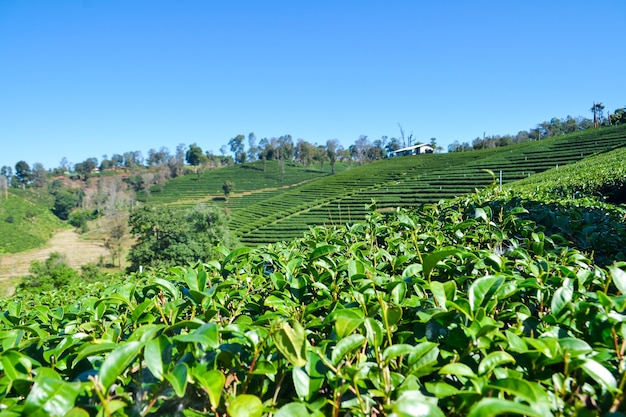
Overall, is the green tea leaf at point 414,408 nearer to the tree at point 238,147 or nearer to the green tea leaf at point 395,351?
the green tea leaf at point 395,351

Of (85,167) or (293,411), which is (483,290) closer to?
(293,411)

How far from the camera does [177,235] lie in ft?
84.0

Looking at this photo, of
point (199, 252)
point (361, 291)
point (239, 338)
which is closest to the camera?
point (239, 338)

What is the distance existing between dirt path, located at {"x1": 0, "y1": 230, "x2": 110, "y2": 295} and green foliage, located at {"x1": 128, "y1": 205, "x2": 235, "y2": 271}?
40.5 ft

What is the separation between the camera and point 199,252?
24.4 meters

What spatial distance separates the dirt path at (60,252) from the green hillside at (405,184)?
1690 cm

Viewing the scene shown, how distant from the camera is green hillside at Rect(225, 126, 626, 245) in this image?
105ft

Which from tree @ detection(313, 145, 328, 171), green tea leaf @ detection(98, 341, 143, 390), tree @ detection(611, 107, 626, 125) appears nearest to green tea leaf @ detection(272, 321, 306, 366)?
green tea leaf @ detection(98, 341, 143, 390)

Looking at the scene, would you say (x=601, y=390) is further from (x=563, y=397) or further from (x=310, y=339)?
(x=310, y=339)

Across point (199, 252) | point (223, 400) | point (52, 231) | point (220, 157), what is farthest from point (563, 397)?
point (220, 157)

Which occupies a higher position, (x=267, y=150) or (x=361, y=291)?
(x=267, y=150)

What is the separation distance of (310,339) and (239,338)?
8.2 inches

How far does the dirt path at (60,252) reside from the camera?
3638cm

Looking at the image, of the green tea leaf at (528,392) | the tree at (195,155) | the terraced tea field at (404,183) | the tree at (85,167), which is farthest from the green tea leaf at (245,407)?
the tree at (85,167)
